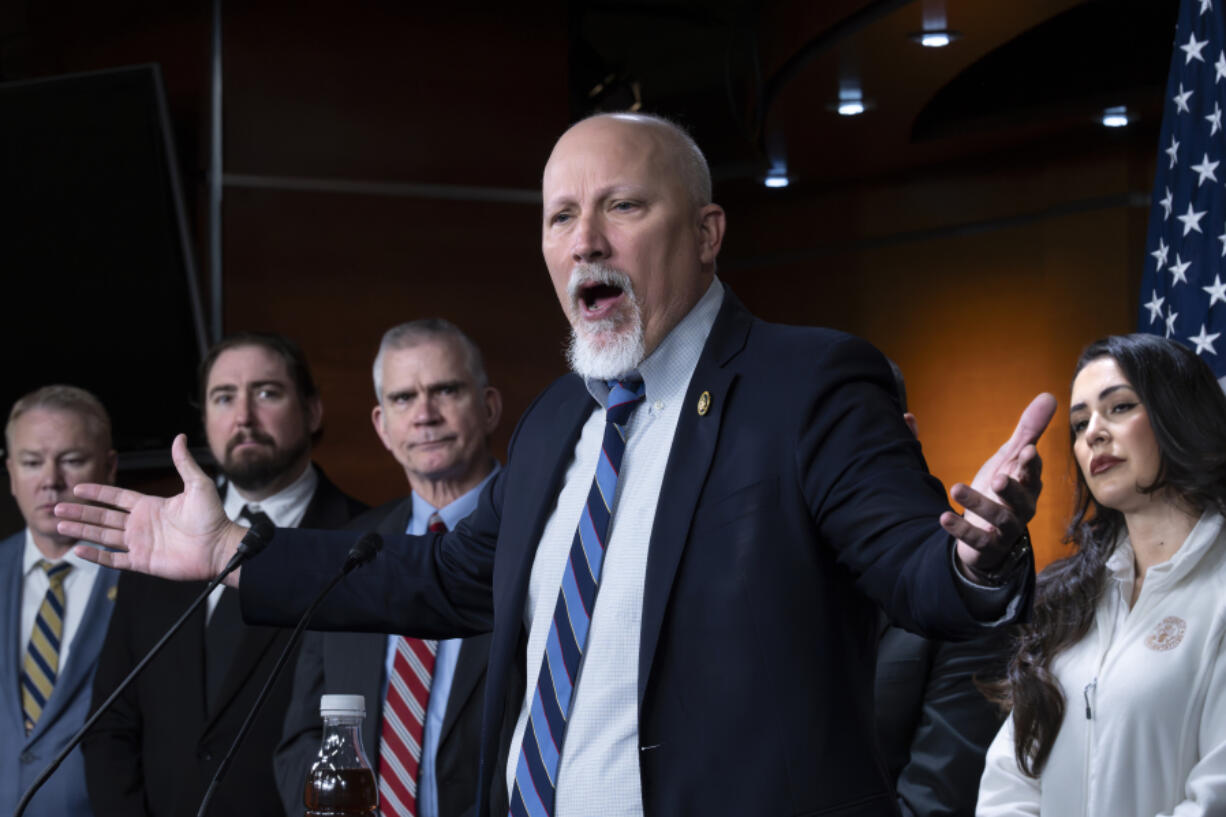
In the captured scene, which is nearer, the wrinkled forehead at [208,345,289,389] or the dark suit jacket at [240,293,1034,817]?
the dark suit jacket at [240,293,1034,817]

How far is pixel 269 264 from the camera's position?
4699 millimetres

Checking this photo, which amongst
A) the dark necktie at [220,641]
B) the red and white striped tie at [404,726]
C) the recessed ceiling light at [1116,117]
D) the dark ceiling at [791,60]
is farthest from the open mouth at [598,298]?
the recessed ceiling light at [1116,117]

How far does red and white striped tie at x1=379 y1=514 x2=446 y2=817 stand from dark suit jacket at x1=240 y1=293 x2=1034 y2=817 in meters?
0.98

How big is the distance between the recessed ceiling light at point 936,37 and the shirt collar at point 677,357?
10.9 ft

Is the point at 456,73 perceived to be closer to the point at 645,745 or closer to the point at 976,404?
the point at 976,404

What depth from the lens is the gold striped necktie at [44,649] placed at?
338 cm

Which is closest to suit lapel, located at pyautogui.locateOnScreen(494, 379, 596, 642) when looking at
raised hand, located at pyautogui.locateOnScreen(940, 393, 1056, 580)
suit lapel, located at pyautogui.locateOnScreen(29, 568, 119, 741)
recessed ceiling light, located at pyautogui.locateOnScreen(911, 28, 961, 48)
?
raised hand, located at pyautogui.locateOnScreen(940, 393, 1056, 580)

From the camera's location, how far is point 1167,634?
2303mm

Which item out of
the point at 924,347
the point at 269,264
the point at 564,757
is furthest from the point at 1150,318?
the point at 924,347

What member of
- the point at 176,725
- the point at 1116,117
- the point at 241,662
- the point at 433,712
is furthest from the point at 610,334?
the point at 1116,117

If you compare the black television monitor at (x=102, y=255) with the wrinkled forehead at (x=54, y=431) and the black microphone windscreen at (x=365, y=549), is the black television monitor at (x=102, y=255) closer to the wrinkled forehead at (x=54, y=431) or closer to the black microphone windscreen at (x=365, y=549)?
the wrinkled forehead at (x=54, y=431)

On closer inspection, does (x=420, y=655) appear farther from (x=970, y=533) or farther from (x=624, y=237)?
(x=970, y=533)

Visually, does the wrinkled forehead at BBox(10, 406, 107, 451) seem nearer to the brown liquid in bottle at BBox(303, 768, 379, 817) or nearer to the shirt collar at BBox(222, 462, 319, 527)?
the shirt collar at BBox(222, 462, 319, 527)

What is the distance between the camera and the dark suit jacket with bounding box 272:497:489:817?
264 cm
